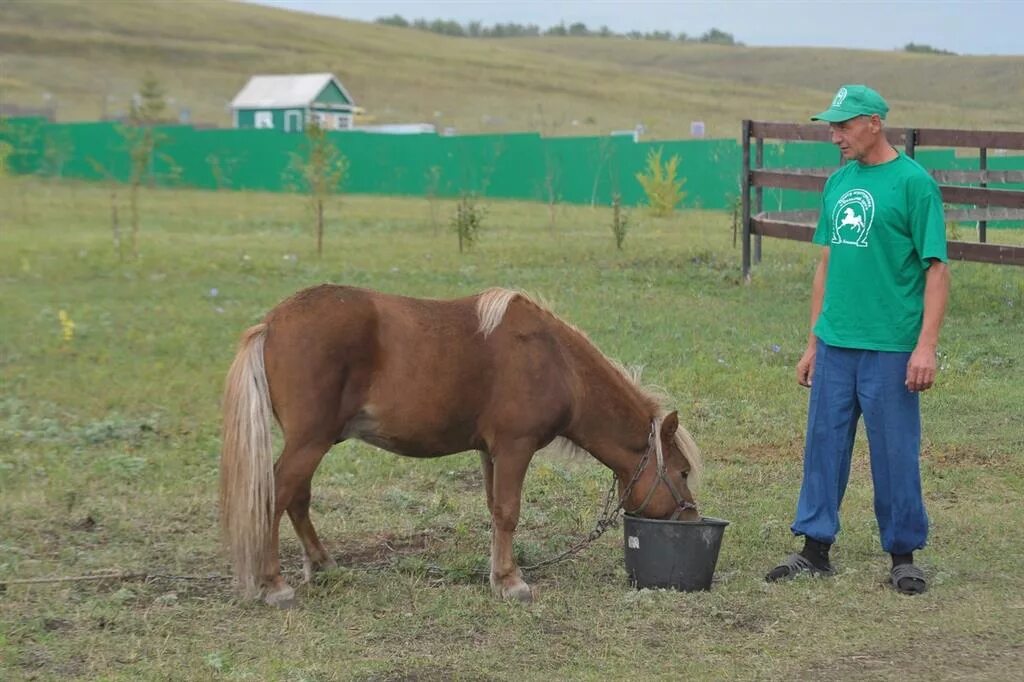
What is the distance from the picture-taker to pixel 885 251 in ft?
18.4

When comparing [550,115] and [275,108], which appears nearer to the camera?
[275,108]

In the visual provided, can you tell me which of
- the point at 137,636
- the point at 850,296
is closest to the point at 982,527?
the point at 850,296

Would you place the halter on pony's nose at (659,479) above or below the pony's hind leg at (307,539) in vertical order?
above

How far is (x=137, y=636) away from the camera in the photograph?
4.95 m

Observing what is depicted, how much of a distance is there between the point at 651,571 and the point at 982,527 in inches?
81.5

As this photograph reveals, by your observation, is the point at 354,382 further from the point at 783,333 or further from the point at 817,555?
the point at 783,333

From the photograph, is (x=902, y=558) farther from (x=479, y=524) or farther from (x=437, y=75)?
(x=437, y=75)

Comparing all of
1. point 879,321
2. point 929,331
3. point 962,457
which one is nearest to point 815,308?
point 879,321

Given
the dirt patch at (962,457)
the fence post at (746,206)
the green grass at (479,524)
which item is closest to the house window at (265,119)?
the green grass at (479,524)

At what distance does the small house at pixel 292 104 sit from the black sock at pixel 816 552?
51.9 m

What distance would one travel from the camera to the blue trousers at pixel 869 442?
562 centimetres

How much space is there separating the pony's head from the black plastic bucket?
18 cm

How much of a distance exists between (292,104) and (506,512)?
176ft

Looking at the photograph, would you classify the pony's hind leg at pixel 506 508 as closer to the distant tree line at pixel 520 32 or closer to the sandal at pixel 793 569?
the sandal at pixel 793 569
